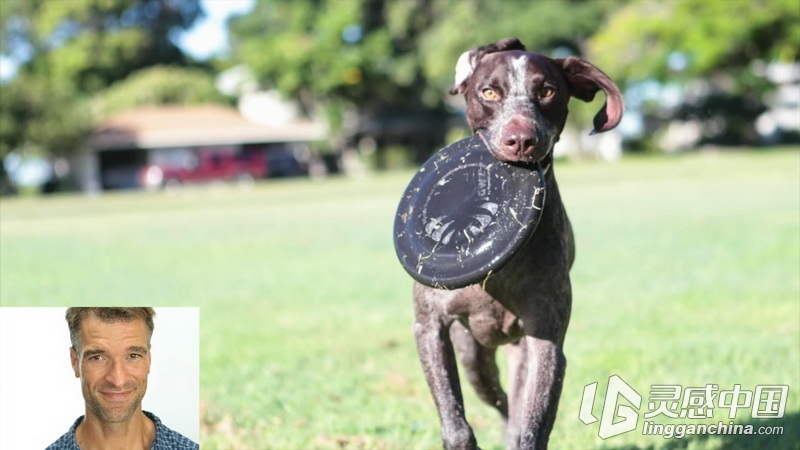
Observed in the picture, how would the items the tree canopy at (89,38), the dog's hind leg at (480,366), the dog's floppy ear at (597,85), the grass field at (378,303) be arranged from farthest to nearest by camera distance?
the tree canopy at (89,38)
the grass field at (378,303)
the dog's hind leg at (480,366)
the dog's floppy ear at (597,85)

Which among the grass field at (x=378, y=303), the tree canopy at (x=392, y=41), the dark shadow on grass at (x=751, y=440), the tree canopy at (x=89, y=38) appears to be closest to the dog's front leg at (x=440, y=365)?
the grass field at (x=378, y=303)

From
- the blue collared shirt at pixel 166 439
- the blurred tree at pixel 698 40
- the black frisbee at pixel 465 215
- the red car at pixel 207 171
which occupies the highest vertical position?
the blurred tree at pixel 698 40

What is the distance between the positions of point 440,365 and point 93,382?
1.53 m

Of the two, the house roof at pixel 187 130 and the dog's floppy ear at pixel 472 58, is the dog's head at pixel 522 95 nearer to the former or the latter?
the dog's floppy ear at pixel 472 58

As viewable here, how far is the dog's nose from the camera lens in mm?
4320

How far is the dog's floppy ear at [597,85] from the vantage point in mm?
4840

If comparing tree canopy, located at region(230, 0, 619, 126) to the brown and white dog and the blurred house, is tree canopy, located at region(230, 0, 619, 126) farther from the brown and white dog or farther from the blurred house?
the brown and white dog

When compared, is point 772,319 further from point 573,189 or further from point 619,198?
point 573,189

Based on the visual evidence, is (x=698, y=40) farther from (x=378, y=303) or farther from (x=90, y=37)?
(x=378, y=303)

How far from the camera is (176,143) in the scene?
6881 centimetres

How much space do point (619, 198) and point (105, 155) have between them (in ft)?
156

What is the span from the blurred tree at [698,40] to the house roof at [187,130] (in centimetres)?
2097

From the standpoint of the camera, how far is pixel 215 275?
16281mm

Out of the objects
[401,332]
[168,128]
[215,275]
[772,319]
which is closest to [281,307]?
[401,332]
